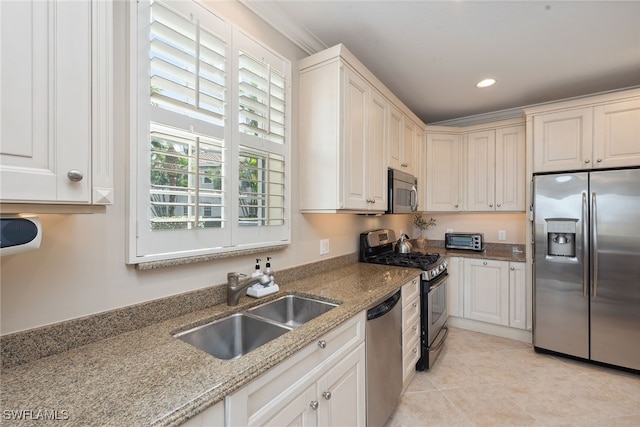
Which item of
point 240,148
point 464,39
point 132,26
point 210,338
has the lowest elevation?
point 210,338

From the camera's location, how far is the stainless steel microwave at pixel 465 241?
3461mm

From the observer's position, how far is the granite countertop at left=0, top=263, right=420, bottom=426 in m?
0.68

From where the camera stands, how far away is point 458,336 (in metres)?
3.12

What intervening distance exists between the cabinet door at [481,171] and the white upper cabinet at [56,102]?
3.64m

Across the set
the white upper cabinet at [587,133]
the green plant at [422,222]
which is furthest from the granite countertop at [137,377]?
the green plant at [422,222]

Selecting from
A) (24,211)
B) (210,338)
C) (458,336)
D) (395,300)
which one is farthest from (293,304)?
(458,336)

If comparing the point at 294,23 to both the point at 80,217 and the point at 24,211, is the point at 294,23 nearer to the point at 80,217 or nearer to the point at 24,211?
the point at 80,217

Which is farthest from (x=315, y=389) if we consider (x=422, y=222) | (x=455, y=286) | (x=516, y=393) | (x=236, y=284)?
(x=422, y=222)

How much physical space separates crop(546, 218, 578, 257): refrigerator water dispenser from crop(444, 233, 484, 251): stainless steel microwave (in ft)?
2.81

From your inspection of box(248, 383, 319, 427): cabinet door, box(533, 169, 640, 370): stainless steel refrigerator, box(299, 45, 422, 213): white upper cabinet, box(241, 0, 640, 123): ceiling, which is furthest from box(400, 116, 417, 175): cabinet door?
box(248, 383, 319, 427): cabinet door

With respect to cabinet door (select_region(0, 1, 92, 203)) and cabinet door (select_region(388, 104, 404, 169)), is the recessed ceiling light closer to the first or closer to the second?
cabinet door (select_region(388, 104, 404, 169))

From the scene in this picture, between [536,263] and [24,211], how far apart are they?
11.3 feet

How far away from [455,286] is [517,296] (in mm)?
591

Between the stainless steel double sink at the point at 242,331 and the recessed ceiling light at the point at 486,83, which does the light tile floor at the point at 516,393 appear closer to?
the stainless steel double sink at the point at 242,331
